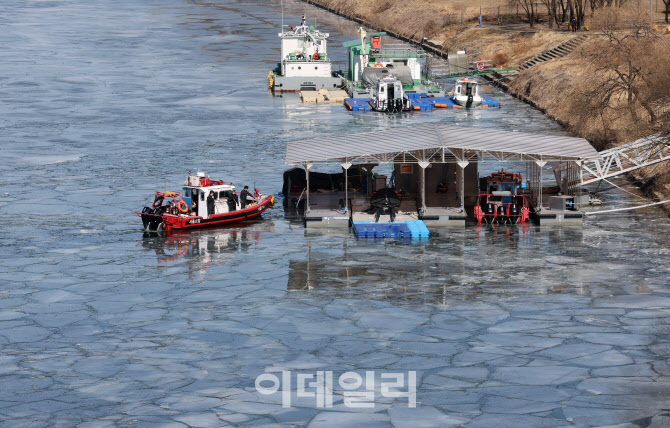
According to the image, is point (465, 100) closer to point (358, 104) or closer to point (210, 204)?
point (358, 104)

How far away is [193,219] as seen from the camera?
51031 mm

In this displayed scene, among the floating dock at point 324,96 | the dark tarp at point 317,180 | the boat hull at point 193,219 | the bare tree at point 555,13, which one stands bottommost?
the boat hull at point 193,219

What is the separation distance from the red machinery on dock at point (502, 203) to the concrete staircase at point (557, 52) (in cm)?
5211

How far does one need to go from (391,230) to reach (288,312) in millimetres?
12152

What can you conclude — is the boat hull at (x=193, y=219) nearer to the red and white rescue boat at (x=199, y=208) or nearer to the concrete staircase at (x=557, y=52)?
the red and white rescue boat at (x=199, y=208)

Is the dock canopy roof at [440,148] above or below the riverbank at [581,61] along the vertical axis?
below

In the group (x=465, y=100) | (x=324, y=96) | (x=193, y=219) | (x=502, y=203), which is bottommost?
(x=193, y=219)

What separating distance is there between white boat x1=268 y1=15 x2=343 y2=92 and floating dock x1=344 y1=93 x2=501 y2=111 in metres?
8.39

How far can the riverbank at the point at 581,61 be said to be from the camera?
66.2m

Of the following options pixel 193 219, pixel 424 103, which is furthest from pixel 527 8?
pixel 193 219

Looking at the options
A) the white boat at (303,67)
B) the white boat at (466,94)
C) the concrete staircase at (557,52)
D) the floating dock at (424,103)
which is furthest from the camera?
the concrete staircase at (557,52)

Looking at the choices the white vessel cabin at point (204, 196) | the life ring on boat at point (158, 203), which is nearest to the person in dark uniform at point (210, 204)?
the white vessel cabin at point (204, 196)

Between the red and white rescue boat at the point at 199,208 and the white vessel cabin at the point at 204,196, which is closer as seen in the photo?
the red and white rescue boat at the point at 199,208

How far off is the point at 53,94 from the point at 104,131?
20432 mm
